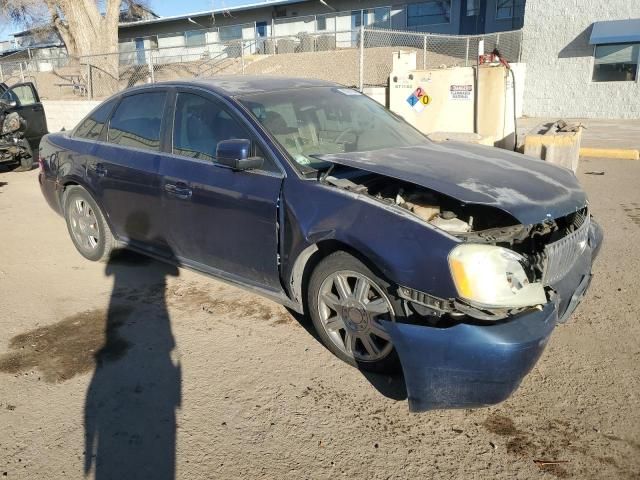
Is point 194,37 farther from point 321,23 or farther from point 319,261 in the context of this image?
point 319,261

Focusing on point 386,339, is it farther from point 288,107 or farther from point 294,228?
point 288,107

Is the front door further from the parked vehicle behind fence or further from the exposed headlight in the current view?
the parked vehicle behind fence

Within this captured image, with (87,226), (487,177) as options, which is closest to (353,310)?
(487,177)

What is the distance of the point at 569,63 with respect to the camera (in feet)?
55.8

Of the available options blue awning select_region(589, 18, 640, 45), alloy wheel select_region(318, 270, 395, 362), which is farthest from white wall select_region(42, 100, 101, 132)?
blue awning select_region(589, 18, 640, 45)

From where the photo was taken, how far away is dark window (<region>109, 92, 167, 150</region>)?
4328mm

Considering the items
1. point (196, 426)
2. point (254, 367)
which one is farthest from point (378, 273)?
point (196, 426)

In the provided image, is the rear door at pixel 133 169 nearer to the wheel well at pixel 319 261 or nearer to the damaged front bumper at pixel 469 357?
the wheel well at pixel 319 261

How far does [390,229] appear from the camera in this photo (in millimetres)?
2814

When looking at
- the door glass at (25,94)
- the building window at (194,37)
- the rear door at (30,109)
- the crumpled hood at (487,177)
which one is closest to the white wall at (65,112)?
the door glass at (25,94)

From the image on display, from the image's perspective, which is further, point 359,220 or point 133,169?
point 133,169

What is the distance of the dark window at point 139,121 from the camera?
4.33 m

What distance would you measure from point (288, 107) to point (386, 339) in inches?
73.3

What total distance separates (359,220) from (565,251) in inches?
46.3
